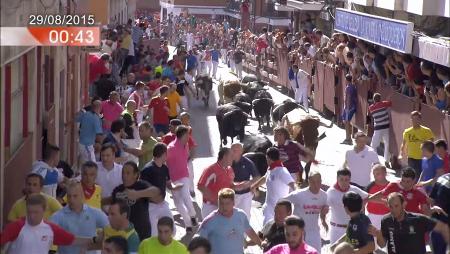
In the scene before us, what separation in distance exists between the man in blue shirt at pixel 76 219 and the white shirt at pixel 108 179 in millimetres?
2109

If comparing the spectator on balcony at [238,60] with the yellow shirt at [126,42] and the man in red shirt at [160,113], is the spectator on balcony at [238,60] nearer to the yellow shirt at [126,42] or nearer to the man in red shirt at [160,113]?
Result: the yellow shirt at [126,42]

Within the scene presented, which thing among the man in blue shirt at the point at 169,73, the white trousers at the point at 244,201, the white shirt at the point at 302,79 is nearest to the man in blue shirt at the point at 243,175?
the white trousers at the point at 244,201

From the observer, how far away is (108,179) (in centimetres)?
1340

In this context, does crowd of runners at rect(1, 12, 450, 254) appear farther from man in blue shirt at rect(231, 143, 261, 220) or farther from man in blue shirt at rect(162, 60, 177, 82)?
man in blue shirt at rect(162, 60, 177, 82)

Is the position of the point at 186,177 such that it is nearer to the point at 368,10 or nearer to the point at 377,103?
the point at 377,103

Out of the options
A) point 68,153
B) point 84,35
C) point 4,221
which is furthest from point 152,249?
point 68,153

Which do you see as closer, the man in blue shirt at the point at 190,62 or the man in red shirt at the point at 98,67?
the man in red shirt at the point at 98,67

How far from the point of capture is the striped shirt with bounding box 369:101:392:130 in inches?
923

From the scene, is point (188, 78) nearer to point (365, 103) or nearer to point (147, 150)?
point (365, 103)

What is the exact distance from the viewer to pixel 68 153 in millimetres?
20219

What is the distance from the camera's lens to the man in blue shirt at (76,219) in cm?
1106

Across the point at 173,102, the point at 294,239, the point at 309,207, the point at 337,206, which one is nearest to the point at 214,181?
the point at 309,207

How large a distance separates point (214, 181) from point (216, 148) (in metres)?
11.1
